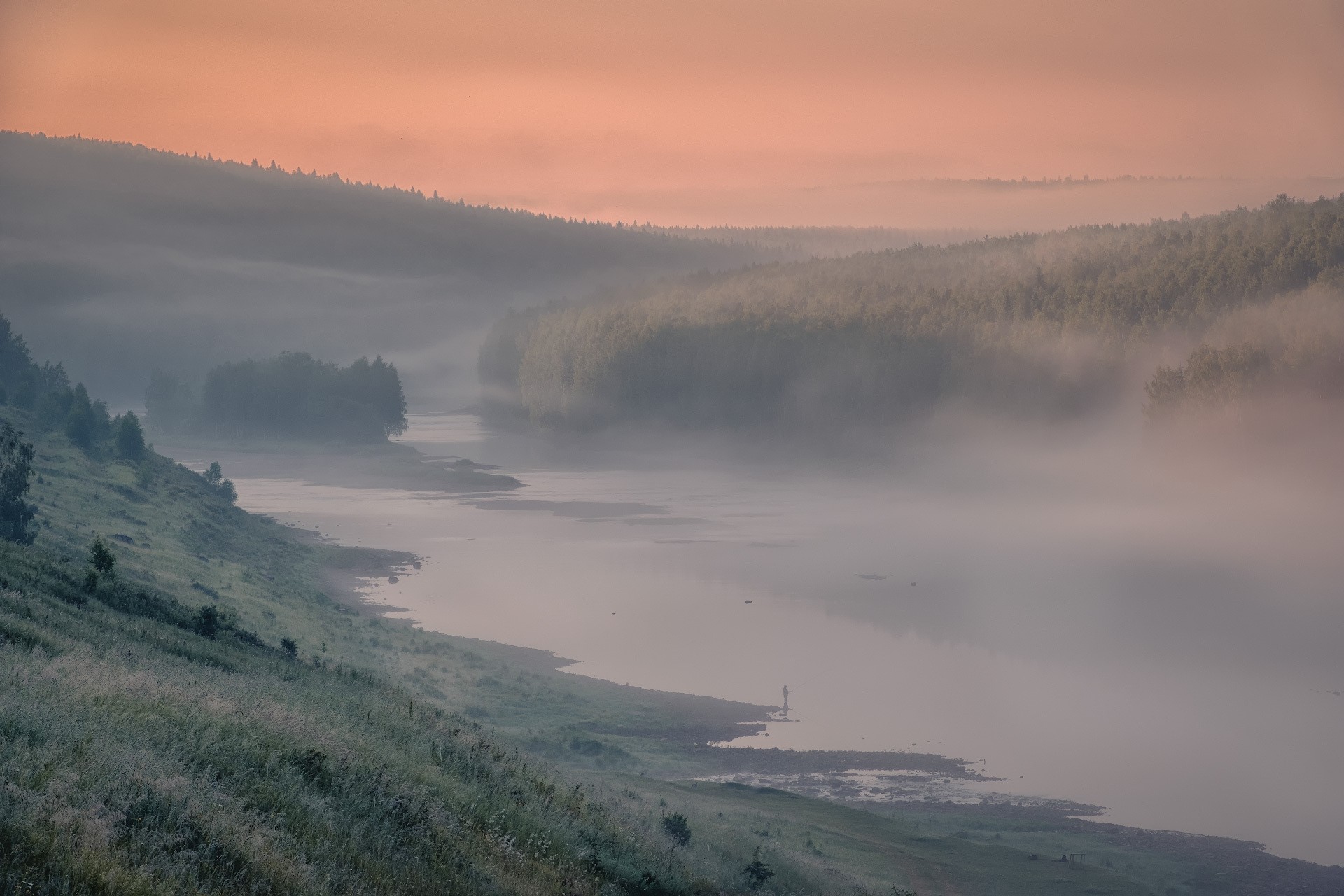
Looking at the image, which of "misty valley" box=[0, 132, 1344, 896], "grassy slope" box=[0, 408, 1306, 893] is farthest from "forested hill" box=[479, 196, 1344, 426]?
"grassy slope" box=[0, 408, 1306, 893]

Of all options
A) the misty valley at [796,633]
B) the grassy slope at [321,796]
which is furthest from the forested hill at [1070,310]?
the grassy slope at [321,796]

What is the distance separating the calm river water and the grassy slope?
13809mm

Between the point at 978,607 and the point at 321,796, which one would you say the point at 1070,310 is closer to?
the point at 978,607

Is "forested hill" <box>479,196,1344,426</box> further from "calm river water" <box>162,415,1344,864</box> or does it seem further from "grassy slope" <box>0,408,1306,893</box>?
"grassy slope" <box>0,408,1306,893</box>

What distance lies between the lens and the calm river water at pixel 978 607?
57.0m

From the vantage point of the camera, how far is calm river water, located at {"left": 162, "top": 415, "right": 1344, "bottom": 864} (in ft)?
187

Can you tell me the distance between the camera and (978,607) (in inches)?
3816

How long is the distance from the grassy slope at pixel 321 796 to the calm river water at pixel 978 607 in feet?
45.3

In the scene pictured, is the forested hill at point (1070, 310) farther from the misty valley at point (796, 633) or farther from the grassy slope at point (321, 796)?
the grassy slope at point (321, 796)

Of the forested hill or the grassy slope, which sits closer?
the grassy slope

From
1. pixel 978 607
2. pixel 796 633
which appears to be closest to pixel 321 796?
pixel 796 633

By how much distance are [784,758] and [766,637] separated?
2814cm

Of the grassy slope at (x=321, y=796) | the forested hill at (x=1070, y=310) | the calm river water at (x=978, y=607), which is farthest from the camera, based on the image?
the forested hill at (x=1070, y=310)

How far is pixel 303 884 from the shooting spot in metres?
10.0
